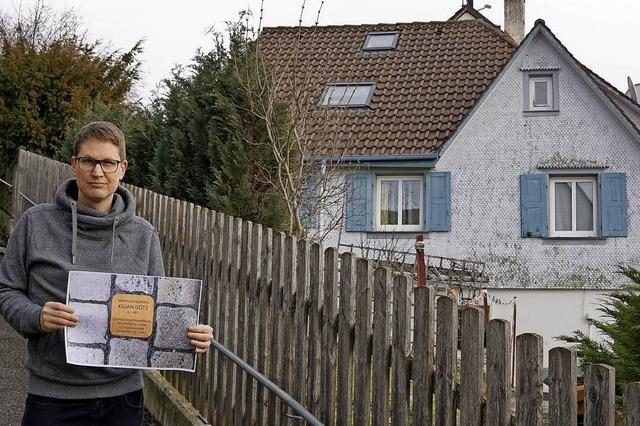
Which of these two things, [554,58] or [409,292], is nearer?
[409,292]

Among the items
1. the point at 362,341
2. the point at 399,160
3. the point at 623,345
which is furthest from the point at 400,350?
the point at 399,160

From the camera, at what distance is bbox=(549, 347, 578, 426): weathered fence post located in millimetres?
2348

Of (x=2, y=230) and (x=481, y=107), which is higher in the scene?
(x=481, y=107)

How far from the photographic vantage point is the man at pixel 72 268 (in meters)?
2.90

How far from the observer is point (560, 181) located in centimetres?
2019

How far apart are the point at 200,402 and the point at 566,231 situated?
1579cm

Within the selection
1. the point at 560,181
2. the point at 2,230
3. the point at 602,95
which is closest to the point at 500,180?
the point at 560,181

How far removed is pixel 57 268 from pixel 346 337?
52.7 inches

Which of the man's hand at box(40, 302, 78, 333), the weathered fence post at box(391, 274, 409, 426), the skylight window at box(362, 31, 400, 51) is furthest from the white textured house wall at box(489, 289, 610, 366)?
the man's hand at box(40, 302, 78, 333)

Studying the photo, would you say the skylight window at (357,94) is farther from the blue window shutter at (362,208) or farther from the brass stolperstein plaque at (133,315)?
the brass stolperstein plaque at (133,315)

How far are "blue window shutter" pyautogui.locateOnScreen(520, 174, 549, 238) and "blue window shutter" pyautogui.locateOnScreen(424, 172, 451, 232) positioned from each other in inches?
66.3

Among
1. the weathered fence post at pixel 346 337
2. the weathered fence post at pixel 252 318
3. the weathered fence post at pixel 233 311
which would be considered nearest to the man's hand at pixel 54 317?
the weathered fence post at pixel 346 337

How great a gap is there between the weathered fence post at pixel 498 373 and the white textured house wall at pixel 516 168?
56.2 feet

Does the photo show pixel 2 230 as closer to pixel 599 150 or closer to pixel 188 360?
pixel 599 150
